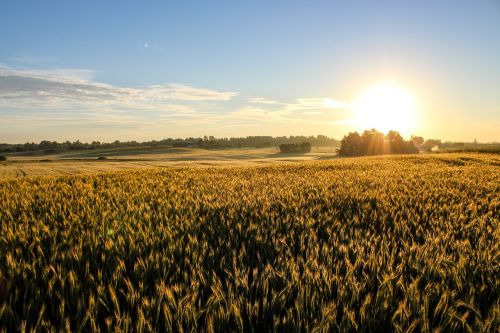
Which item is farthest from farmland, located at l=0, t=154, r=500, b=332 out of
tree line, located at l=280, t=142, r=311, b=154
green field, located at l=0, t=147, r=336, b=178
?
tree line, located at l=280, t=142, r=311, b=154

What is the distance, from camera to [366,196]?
679 centimetres

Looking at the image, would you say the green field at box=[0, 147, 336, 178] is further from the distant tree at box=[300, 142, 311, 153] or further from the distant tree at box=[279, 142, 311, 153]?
the distant tree at box=[300, 142, 311, 153]

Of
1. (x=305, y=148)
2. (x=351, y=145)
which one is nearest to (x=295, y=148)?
(x=305, y=148)

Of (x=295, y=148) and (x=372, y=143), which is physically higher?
(x=372, y=143)

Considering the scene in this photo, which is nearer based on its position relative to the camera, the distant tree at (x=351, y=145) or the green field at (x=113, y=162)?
the green field at (x=113, y=162)

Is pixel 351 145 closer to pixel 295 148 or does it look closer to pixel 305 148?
pixel 305 148

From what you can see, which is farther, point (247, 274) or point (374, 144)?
point (374, 144)

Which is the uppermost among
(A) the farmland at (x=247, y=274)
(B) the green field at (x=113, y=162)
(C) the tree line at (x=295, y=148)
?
(C) the tree line at (x=295, y=148)

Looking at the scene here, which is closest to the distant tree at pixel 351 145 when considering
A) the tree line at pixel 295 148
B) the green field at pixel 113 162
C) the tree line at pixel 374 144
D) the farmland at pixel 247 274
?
the tree line at pixel 374 144

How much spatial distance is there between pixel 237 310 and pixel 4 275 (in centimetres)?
233

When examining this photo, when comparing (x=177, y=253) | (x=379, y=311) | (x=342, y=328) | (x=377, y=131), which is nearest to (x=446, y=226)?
(x=379, y=311)

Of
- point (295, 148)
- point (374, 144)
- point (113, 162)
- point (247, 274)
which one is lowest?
point (113, 162)

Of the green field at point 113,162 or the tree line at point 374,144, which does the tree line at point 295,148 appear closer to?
the tree line at point 374,144

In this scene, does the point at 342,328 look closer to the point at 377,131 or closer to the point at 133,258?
the point at 133,258
